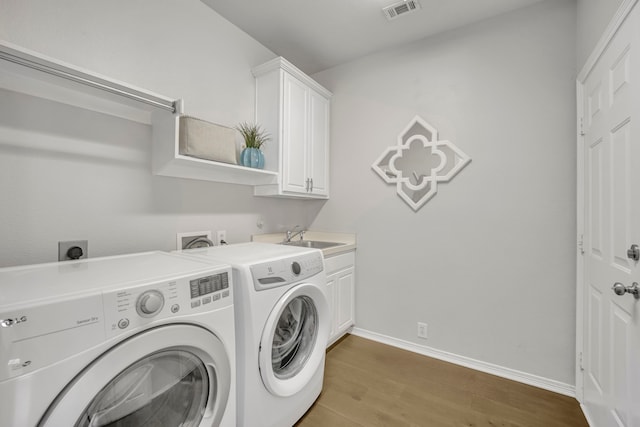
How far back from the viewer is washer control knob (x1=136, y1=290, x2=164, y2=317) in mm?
843

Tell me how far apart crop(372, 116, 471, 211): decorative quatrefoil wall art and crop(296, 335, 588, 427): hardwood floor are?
1.29 m

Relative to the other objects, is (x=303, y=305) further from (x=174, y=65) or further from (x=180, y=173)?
(x=174, y=65)

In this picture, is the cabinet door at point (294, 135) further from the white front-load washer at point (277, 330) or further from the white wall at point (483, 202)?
the white front-load washer at point (277, 330)

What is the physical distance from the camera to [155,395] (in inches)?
37.7

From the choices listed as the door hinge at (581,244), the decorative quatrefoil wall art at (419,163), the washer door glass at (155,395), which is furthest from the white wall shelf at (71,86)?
the door hinge at (581,244)

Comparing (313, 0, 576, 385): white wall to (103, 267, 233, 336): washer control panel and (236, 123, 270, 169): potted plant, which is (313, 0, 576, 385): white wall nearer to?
(236, 123, 270, 169): potted plant

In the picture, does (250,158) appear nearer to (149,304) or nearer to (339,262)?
(339,262)

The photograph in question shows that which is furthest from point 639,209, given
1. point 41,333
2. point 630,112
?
point 41,333

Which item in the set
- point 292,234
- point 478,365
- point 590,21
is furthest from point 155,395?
point 590,21

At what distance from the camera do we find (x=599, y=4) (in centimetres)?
142

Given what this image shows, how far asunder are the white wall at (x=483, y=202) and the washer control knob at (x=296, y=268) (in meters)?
1.24

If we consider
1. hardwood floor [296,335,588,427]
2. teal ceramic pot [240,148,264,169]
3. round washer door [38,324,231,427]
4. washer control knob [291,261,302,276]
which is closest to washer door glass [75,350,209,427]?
round washer door [38,324,231,427]

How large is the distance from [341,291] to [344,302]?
0.12 meters

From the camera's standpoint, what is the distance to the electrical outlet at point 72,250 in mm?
1309
